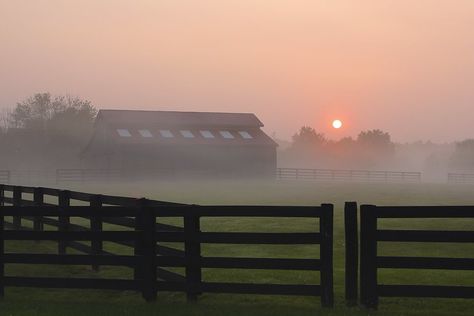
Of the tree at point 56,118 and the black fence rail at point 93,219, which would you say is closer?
the black fence rail at point 93,219

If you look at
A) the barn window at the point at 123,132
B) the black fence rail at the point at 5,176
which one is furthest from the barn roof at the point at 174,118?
the black fence rail at the point at 5,176

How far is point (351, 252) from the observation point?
7277 millimetres

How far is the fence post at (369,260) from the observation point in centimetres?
705

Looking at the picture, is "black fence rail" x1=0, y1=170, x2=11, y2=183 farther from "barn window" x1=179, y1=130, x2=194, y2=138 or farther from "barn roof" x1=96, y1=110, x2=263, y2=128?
"barn window" x1=179, y1=130, x2=194, y2=138

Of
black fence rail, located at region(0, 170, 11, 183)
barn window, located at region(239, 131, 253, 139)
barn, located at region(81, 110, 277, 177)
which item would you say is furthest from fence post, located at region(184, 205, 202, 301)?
barn window, located at region(239, 131, 253, 139)

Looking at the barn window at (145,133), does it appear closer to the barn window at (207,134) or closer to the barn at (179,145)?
the barn at (179,145)

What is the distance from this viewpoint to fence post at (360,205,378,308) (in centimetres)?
705

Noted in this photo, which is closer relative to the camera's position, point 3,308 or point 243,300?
point 3,308

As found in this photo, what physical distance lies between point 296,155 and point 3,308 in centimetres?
11604

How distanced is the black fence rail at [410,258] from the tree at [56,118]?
7458cm

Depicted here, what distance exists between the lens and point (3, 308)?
7238 mm

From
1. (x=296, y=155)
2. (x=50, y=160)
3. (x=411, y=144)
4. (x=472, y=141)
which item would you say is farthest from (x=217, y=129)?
(x=411, y=144)

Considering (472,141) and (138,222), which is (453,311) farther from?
(472,141)

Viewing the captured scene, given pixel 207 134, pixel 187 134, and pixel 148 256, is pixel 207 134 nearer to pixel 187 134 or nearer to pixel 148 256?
pixel 187 134
